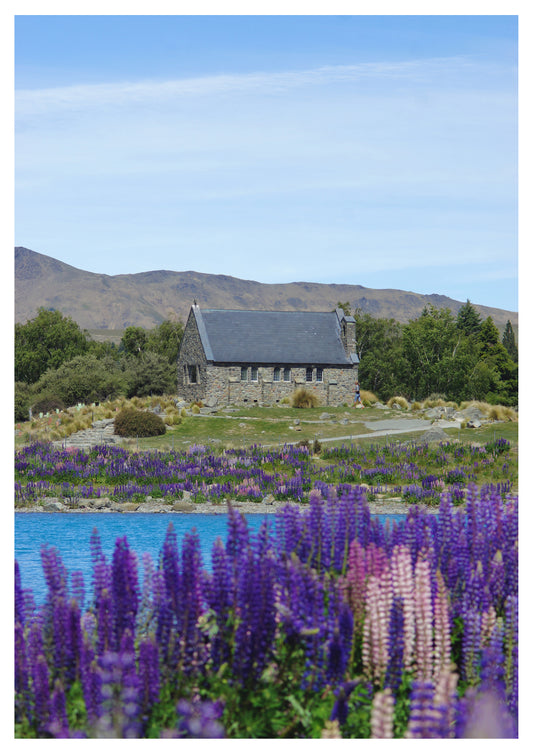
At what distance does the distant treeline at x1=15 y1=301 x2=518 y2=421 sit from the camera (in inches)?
2063

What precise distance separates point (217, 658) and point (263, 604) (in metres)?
0.48

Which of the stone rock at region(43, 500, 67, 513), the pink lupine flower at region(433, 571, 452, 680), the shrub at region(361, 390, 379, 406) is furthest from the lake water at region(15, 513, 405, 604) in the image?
the shrub at region(361, 390, 379, 406)

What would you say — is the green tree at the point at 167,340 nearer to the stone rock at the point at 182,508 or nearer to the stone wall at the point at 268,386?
the stone wall at the point at 268,386

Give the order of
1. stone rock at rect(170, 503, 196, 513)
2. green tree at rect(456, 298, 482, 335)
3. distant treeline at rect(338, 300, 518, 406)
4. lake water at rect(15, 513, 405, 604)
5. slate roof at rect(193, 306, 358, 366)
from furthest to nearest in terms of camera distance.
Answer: green tree at rect(456, 298, 482, 335) < distant treeline at rect(338, 300, 518, 406) < slate roof at rect(193, 306, 358, 366) < stone rock at rect(170, 503, 196, 513) < lake water at rect(15, 513, 405, 604)

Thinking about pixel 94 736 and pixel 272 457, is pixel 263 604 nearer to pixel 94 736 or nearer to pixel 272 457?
pixel 94 736

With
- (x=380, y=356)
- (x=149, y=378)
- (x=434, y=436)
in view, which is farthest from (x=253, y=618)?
(x=380, y=356)

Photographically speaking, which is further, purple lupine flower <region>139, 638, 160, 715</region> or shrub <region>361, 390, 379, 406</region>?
shrub <region>361, 390, 379, 406</region>

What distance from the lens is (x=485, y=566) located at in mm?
5918

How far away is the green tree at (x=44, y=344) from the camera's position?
61.9 meters

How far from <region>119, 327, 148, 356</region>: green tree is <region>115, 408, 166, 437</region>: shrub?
33.6 m

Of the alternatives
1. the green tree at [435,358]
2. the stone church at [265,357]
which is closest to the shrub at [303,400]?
the stone church at [265,357]

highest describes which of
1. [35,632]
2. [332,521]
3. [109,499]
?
[332,521]

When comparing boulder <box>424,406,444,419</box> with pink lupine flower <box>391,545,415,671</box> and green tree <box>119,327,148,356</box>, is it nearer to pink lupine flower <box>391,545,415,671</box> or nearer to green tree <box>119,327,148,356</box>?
green tree <box>119,327,148,356</box>
